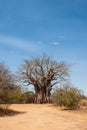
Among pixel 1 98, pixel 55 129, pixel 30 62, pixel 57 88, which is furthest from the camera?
pixel 30 62

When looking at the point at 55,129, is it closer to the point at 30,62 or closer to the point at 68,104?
the point at 68,104

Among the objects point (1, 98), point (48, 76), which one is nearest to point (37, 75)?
point (48, 76)

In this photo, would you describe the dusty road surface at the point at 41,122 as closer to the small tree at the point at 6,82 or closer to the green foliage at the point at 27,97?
the small tree at the point at 6,82

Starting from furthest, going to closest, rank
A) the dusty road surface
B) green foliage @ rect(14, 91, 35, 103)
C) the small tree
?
green foliage @ rect(14, 91, 35, 103) → the small tree → the dusty road surface

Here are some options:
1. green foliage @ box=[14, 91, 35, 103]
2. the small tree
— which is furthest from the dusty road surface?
green foliage @ box=[14, 91, 35, 103]

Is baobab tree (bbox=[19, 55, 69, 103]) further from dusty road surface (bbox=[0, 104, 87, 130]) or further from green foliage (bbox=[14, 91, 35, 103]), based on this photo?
dusty road surface (bbox=[0, 104, 87, 130])

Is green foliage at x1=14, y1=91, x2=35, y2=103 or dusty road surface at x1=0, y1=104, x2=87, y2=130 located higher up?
green foliage at x1=14, y1=91, x2=35, y2=103

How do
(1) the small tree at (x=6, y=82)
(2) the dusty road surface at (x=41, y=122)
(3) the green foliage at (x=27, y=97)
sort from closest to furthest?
(2) the dusty road surface at (x=41, y=122) → (1) the small tree at (x=6, y=82) → (3) the green foliage at (x=27, y=97)

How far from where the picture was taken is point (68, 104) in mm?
29281

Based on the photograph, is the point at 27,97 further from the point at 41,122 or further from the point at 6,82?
the point at 41,122

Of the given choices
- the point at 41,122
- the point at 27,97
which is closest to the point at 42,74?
the point at 27,97

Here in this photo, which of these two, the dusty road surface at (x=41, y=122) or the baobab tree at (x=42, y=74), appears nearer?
the dusty road surface at (x=41, y=122)

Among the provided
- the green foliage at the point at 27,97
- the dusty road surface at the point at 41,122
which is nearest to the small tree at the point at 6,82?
the dusty road surface at the point at 41,122

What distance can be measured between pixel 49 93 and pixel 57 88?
35.7 ft
